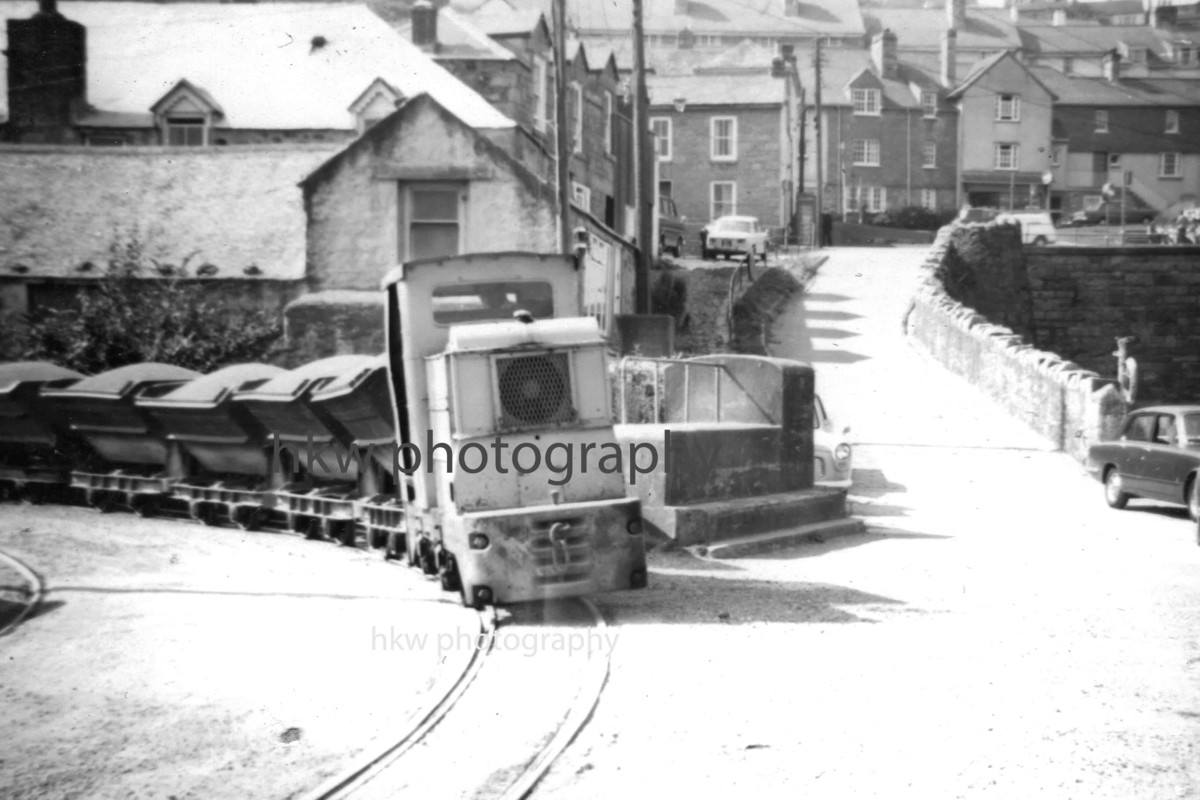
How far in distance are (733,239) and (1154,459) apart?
34.1 m

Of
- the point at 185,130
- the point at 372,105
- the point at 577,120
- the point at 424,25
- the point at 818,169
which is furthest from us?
the point at 818,169

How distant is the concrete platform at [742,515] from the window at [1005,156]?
5887cm

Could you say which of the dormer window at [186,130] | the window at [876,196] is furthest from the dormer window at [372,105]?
the window at [876,196]

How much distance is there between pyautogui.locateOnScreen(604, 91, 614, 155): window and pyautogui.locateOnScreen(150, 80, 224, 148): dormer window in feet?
45.7

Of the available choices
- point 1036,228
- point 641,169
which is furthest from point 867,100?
point 641,169

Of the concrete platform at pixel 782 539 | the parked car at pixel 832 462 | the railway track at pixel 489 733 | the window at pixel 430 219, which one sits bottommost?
the concrete platform at pixel 782 539

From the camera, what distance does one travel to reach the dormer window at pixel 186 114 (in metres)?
33.8

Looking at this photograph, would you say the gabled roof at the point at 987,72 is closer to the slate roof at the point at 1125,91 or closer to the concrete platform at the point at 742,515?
the slate roof at the point at 1125,91

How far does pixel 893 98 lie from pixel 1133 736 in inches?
2714

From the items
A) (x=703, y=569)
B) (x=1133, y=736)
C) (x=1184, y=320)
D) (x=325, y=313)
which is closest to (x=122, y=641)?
(x=703, y=569)

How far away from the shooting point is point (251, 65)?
34750mm

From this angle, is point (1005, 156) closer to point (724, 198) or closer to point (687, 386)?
point (724, 198)

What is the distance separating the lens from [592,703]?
360 inches

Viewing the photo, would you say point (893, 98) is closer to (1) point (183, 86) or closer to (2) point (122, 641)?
(1) point (183, 86)
